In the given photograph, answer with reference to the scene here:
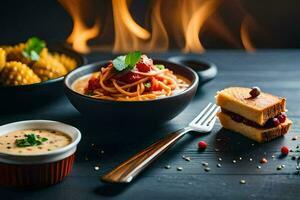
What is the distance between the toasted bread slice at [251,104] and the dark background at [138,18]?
57.6 inches

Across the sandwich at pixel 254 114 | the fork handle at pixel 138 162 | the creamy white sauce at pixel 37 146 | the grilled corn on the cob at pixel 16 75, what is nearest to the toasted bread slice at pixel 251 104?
the sandwich at pixel 254 114

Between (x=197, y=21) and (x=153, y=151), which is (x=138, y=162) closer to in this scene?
(x=153, y=151)

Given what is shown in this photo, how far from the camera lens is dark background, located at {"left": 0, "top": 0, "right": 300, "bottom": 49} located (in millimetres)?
3535

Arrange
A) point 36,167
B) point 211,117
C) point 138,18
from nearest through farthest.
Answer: point 36,167 < point 211,117 < point 138,18

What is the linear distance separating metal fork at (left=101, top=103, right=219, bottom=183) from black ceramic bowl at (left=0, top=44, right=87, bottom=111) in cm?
53

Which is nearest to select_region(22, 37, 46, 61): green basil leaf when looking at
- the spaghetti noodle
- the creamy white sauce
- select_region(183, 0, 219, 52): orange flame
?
the spaghetti noodle

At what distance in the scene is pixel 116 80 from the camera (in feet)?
7.15

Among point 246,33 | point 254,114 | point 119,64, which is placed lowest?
point 246,33

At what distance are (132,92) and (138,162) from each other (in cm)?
40

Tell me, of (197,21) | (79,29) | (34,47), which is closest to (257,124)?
(34,47)

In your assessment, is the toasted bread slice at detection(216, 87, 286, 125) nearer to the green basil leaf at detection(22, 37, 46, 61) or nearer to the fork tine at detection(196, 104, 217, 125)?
the fork tine at detection(196, 104, 217, 125)

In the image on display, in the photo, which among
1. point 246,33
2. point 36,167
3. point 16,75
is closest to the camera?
point 36,167

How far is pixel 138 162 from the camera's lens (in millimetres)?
1824

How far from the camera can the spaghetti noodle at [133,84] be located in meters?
2.14
